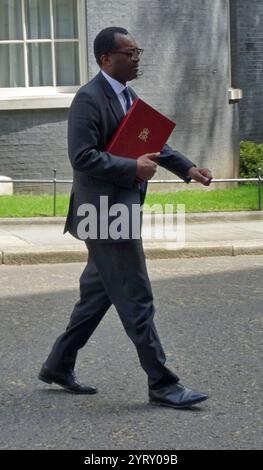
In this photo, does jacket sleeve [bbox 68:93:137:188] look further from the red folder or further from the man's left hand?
the man's left hand

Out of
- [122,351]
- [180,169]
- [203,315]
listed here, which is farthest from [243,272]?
[180,169]

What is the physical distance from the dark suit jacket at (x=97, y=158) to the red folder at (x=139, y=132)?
92 mm

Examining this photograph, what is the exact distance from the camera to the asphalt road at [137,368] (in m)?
5.68

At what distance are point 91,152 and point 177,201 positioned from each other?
9431 millimetres

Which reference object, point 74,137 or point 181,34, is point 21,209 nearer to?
point 181,34

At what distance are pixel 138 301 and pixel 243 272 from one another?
199 inches

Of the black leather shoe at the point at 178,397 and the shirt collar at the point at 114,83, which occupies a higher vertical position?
the shirt collar at the point at 114,83

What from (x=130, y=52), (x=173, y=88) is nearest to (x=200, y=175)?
(x=130, y=52)

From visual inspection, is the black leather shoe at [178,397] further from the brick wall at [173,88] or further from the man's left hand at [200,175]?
the brick wall at [173,88]

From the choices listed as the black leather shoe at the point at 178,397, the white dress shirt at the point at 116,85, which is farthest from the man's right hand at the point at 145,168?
the black leather shoe at the point at 178,397

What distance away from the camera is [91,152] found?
5.89 m

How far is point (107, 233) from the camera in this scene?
610 centimetres

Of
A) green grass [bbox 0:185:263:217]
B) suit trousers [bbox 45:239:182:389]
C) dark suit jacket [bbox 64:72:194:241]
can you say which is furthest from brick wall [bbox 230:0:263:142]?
suit trousers [bbox 45:239:182:389]

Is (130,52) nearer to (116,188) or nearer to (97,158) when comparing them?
(97,158)
